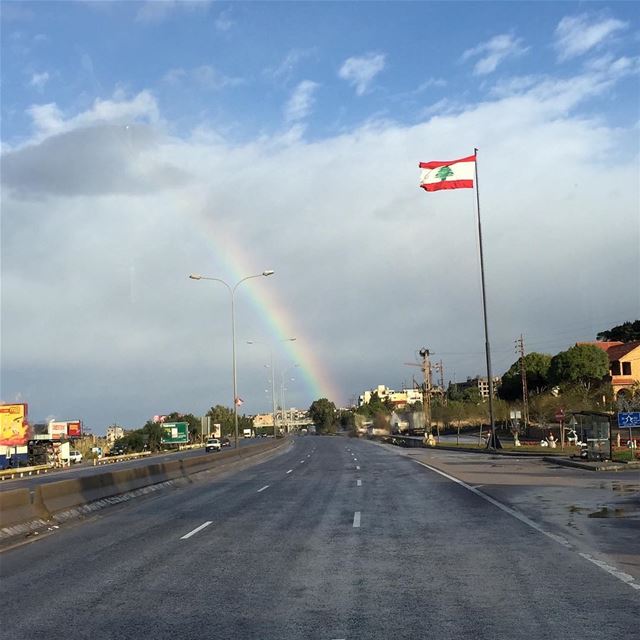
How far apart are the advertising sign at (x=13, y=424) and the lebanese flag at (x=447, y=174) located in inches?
1563

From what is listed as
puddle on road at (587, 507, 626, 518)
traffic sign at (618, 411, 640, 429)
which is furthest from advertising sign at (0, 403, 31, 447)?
puddle on road at (587, 507, 626, 518)

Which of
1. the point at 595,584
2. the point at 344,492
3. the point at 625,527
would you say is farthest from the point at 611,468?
the point at 595,584

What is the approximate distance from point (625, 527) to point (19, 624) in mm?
10027

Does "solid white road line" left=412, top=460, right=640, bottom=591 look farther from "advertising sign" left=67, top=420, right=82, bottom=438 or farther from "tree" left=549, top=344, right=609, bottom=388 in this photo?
"advertising sign" left=67, top=420, right=82, bottom=438

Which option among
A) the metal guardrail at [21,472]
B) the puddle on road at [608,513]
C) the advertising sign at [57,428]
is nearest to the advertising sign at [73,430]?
the advertising sign at [57,428]

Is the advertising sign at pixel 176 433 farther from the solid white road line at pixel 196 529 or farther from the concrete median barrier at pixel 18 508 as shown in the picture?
the solid white road line at pixel 196 529

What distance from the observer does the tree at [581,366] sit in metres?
88.9

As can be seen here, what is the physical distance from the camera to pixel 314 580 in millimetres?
9117

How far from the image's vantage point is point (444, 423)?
97.4 metres

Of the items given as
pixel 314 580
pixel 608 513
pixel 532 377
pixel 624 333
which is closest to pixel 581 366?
pixel 532 377

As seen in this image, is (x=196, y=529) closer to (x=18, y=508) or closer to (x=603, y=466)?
(x=18, y=508)

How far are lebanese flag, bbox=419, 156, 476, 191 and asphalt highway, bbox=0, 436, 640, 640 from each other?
26.1m

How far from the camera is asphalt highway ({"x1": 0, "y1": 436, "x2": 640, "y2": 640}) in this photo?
23.0 ft

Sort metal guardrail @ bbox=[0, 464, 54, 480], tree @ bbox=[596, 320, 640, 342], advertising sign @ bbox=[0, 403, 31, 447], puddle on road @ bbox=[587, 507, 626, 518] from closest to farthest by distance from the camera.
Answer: puddle on road @ bbox=[587, 507, 626, 518], metal guardrail @ bbox=[0, 464, 54, 480], advertising sign @ bbox=[0, 403, 31, 447], tree @ bbox=[596, 320, 640, 342]
